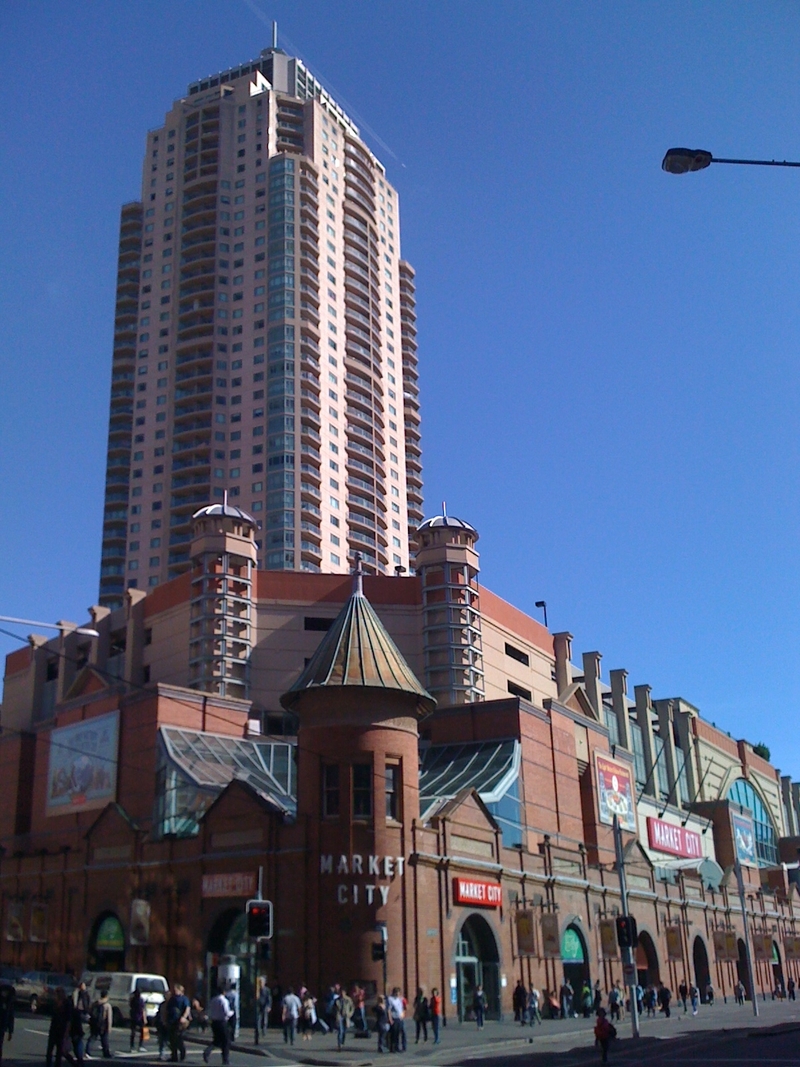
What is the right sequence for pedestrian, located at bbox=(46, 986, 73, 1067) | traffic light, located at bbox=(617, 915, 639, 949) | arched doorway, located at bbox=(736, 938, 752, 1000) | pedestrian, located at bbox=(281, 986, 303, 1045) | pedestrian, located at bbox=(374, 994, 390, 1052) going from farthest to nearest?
arched doorway, located at bbox=(736, 938, 752, 1000)
traffic light, located at bbox=(617, 915, 639, 949)
pedestrian, located at bbox=(281, 986, 303, 1045)
pedestrian, located at bbox=(374, 994, 390, 1052)
pedestrian, located at bbox=(46, 986, 73, 1067)

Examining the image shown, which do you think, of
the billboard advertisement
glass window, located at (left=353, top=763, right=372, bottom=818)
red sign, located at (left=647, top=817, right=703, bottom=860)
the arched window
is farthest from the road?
the arched window

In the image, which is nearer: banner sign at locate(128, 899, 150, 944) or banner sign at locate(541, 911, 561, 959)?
banner sign at locate(128, 899, 150, 944)

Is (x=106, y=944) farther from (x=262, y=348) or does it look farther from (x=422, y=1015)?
(x=262, y=348)

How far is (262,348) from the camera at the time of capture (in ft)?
381

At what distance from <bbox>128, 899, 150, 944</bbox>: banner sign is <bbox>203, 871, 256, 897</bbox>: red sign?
4050 millimetres

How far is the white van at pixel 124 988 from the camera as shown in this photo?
36594 mm

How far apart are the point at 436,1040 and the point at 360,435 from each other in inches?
3558

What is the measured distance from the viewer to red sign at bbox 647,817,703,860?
7256 cm

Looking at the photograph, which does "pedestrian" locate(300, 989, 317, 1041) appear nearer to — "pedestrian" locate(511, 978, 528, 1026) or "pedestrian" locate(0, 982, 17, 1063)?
"pedestrian" locate(511, 978, 528, 1026)

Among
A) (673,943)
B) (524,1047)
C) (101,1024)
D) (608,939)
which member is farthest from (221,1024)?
(673,943)

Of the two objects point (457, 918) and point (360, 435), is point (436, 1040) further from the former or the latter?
point (360, 435)

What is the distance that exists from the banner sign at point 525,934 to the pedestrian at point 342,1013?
11188mm

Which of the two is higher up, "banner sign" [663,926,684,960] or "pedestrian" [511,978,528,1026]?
"banner sign" [663,926,684,960]

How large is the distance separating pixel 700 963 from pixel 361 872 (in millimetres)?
38598
